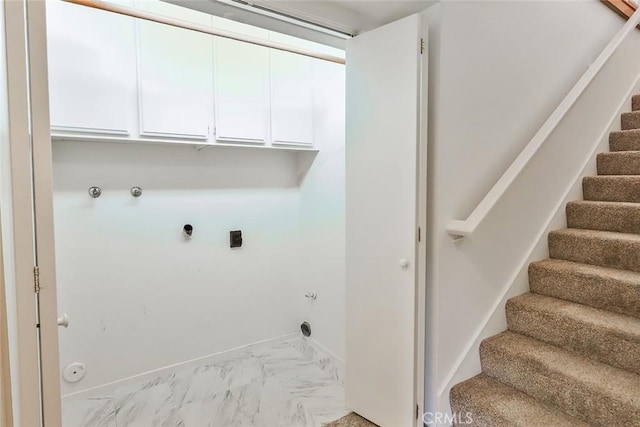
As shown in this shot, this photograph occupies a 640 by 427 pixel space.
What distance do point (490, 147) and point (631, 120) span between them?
1.78 m

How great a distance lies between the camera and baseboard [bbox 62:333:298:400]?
2.28 meters

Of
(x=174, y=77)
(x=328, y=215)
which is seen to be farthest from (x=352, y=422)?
(x=174, y=77)

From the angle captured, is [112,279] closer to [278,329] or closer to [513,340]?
[278,329]

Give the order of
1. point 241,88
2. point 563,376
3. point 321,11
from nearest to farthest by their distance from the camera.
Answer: point 563,376 < point 321,11 < point 241,88

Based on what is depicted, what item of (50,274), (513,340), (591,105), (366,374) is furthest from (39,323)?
(591,105)

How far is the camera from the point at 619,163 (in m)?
2.54

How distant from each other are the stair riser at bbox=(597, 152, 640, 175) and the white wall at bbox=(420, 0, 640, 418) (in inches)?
11.5

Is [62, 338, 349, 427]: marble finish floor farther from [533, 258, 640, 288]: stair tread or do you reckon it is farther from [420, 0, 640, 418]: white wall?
[533, 258, 640, 288]: stair tread

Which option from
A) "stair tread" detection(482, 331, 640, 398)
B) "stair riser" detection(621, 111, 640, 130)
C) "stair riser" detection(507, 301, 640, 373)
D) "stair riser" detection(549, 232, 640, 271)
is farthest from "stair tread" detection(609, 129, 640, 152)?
"stair tread" detection(482, 331, 640, 398)

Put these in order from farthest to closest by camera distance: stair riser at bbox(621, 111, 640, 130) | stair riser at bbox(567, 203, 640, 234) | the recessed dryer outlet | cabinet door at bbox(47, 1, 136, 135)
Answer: stair riser at bbox(621, 111, 640, 130) → the recessed dryer outlet → stair riser at bbox(567, 203, 640, 234) → cabinet door at bbox(47, 1, 136, 135)

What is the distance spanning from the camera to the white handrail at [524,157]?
5.59ft

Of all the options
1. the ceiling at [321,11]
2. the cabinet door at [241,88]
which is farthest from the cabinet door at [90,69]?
the ceiling at [321,11]

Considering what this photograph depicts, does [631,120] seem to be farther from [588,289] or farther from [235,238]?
[235,238]

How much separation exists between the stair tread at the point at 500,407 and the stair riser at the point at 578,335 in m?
0.33
